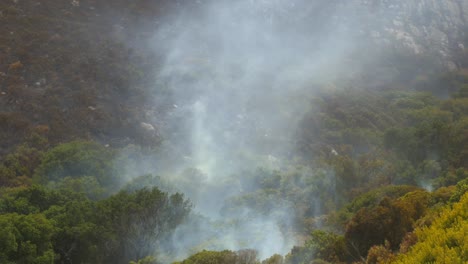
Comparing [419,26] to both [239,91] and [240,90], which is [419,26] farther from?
[239,91]

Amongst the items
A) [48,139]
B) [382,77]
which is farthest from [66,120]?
[382,77]

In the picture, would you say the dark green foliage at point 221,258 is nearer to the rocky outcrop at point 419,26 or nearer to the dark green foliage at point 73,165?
the dark green foliage at point 73,165

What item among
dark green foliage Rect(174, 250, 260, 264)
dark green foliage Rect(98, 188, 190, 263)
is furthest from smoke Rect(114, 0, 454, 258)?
dark green foliage Rect(174, 250, 260, 264)

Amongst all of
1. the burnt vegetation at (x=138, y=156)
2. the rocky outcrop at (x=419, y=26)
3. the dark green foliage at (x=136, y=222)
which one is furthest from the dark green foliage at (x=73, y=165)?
the rocky outcrop at (x=419, y=26)

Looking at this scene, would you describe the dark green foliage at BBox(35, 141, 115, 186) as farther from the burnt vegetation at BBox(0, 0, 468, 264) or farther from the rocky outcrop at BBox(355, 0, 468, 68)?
the rocky outcrop at BBox(355, 0, 468, 68)

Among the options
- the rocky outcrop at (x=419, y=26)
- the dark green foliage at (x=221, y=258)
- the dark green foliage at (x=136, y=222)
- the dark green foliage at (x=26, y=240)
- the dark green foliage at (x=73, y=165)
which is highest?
the rocky outcrop at (x=419, y=26)

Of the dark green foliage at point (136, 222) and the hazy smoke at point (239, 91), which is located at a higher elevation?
the hazy smoke at point (239, 91)

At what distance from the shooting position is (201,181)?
99.5 feet

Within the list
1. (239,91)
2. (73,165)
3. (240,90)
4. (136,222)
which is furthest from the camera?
(240,90)

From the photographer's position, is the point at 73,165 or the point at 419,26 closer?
the point at 73,165

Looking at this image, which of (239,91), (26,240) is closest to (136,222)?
(26,240)

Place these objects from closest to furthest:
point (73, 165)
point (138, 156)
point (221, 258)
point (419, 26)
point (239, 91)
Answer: point (221, 258), point (73, 165), point (138, 156), point (239, 91), point (419, 26)

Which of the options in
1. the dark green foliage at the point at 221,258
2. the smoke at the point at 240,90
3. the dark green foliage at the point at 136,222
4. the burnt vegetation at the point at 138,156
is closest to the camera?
the dark green foliage at the point at 221,258

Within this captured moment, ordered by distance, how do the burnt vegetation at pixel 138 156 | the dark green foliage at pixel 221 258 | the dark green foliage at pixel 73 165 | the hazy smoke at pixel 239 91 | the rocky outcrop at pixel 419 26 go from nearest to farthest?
1. the dark green foliage at pixel 221 258
2. the burnt vegetation at pixel 138 156
3. the hazy smoke at pixel 239 91
4. the dark green foliage at pixel 73 165
5. the rocky outcrop at pixel 419 26
